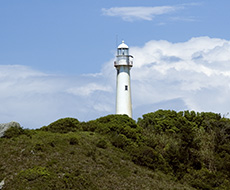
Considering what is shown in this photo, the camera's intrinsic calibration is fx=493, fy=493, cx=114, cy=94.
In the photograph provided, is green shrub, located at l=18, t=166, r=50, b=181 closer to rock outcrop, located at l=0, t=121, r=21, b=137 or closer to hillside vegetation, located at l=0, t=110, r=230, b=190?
hillside vegetation, located at l=0, t=110, r=230, b=190

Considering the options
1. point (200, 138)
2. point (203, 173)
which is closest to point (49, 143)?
point (203, 173)

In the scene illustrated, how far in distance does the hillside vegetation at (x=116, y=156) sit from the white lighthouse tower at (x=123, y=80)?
14.3 feet

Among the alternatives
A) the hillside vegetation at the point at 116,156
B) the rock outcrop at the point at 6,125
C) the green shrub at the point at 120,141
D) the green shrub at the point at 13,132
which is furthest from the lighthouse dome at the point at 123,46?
the green shrub at the point at 13,132

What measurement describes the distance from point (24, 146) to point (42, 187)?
635 centimetres

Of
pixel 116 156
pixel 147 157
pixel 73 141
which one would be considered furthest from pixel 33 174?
pixel 147 157

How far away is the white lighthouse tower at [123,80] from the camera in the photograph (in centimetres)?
5684

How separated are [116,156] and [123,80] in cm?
1854

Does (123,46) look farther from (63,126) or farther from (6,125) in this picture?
(6,125)

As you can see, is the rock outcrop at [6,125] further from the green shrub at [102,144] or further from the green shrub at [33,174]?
the green shrub at [33,174]

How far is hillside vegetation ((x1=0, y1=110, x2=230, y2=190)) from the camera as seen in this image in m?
33.9

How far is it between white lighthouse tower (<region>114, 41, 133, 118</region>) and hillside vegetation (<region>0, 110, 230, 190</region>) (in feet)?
14.3

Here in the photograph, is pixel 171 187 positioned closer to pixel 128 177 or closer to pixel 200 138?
pixel 128 177

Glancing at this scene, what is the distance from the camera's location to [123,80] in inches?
2270

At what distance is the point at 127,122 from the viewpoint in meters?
47.6
